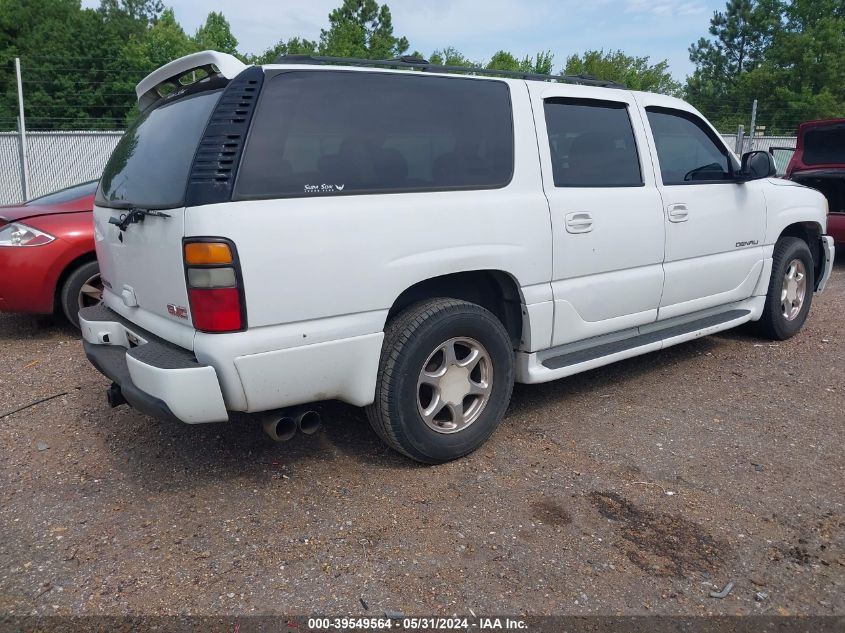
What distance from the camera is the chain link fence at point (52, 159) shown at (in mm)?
14906

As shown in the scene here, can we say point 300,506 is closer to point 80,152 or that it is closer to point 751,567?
point 751,567

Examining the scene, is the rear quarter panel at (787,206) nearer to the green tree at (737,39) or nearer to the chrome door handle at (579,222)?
the chrome door handle at (579,222)

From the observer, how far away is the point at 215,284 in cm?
270

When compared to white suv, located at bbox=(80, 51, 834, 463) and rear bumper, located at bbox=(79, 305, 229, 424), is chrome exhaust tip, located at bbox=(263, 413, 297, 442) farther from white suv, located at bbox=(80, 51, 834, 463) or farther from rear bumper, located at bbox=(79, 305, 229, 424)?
rear bumper, located at bbox=(79, 305, 229, 424)

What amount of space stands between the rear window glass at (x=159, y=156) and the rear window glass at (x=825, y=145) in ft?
29.2

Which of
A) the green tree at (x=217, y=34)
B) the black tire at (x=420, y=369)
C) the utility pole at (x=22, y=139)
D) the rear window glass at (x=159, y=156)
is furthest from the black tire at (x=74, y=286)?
the green tree at (x=217, y=34)

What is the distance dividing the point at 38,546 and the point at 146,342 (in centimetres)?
93

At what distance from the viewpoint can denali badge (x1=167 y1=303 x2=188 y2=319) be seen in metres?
2.85

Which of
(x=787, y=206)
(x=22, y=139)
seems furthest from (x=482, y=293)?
Answer: (x=22, y=139)

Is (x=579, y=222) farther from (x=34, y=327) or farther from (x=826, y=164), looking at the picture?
(x=826, y=164)

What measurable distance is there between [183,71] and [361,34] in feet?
156

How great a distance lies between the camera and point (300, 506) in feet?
10.2

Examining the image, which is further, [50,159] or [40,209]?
[50,159]

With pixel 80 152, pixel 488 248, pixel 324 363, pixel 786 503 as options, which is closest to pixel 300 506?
pixel 324 363
